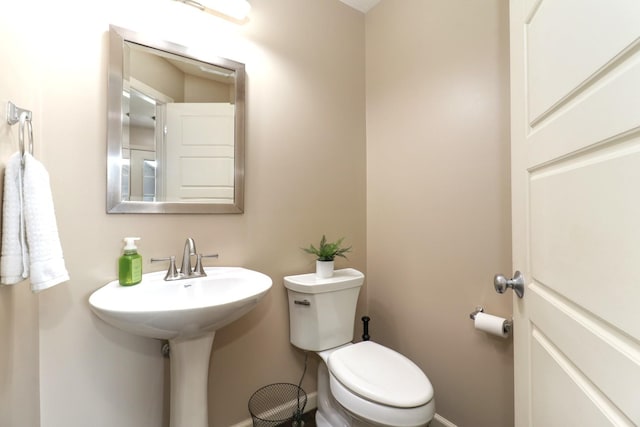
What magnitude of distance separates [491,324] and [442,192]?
0.63 metres

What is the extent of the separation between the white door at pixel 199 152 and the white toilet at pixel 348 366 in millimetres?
600

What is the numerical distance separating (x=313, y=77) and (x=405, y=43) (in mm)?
561

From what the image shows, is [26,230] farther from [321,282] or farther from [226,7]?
[226,7]

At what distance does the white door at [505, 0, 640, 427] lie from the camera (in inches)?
17.1

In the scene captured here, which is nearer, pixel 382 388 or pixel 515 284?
pixel 515 284

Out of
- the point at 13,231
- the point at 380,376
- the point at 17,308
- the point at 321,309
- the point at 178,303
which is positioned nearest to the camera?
the point at 13,231

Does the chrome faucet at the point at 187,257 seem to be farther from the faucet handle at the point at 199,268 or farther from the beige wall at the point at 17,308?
the beige wall at the point at 17,308

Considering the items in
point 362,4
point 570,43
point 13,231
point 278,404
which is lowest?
point 278,404

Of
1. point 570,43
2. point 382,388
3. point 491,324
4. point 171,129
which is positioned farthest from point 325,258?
point 570,43

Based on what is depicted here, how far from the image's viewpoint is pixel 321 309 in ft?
4.66

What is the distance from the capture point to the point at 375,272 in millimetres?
1822

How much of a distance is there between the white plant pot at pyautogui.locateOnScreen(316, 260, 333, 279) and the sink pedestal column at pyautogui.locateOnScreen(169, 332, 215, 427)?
0.60 meters

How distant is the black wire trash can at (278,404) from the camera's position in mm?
1449

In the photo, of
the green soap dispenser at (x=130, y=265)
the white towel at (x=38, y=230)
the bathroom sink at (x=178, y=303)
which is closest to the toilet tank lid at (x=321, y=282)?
the bathroom sink at (x=178, y=303)
